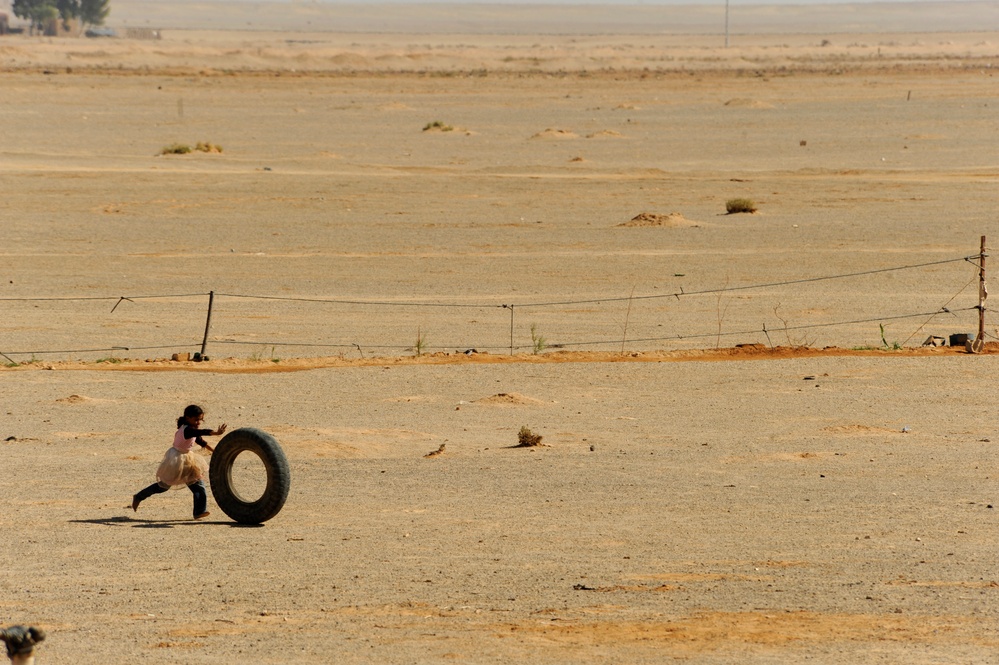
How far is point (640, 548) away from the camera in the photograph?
31.7 feet

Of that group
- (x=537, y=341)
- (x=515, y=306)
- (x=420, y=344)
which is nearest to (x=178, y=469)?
(x=420, y=344)

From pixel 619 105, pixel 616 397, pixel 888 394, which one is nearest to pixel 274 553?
pixel 616 397

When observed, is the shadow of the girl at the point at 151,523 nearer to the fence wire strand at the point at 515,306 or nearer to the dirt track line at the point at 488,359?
the dirt track line at the point at 488,359

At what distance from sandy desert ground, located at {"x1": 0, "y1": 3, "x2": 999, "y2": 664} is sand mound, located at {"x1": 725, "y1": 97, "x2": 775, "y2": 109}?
15.9 meters

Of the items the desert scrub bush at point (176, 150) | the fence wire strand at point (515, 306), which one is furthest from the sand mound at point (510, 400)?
the desert scrub bush at point (176, 150)

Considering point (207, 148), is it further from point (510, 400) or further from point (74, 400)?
point (510, 400)

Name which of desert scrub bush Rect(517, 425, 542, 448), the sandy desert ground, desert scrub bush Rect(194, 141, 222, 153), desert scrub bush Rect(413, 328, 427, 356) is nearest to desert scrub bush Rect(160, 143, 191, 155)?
desert scrub bush Rect(194, 141, 222, 153)

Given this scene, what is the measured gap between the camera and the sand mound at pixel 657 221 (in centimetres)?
2958

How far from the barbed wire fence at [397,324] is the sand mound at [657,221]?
6696 millimetres

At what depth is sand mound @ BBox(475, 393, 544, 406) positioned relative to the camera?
15.1 metres

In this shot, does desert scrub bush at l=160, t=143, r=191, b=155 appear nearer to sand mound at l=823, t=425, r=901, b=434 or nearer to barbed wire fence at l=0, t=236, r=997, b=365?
barbed wire fence at l=0, t=236, r=997, b=365

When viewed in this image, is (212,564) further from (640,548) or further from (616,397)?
(616,397)

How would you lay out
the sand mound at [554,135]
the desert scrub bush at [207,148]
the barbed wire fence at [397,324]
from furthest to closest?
the sand mound at [554,135], the desert scrub bush at [207,148], the barbed wire fence at [397,324]

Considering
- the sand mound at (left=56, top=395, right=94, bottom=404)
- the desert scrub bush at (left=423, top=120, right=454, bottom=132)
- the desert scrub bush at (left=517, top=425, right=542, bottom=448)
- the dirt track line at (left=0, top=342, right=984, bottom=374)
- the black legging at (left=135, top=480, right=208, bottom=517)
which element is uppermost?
the desert scrub bush at (left=423, top=120, right=454, bottom=132)
